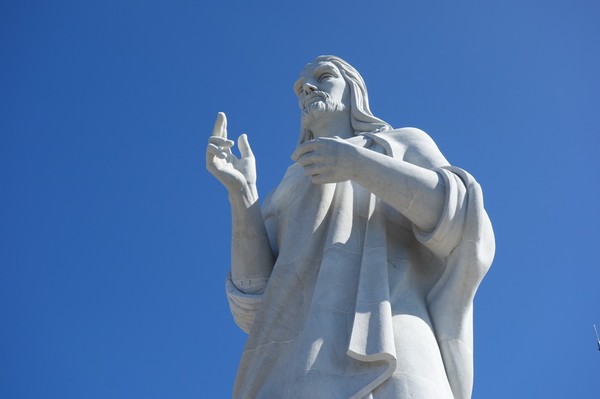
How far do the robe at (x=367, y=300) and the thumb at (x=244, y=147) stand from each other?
781 millimetres

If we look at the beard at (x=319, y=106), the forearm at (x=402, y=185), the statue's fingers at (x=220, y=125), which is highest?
the beard at (x=319, y=106)

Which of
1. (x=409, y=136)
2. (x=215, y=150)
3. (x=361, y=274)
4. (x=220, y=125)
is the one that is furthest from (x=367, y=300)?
(x=220, y=125)

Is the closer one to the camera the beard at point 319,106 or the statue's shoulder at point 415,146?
the statue's shoulder at point 415,146

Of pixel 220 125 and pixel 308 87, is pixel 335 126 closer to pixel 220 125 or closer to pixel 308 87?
pixel 308 87

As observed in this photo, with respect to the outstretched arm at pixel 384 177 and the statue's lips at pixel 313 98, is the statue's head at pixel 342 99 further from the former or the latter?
the outstretched arm at pixel 384 177

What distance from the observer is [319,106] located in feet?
28.0

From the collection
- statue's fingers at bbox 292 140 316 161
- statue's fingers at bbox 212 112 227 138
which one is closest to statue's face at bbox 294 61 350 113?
statue's fingers at bbox 212 112 227 138

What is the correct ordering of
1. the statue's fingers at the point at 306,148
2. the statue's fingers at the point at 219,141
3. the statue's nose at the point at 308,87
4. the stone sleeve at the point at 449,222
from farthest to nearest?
the statue's nose at the point at 308,87 < the statue's fingers at the point at 219,141 < the statue's fingers at the point at 306,148 < the stone sleeve at the point at 449,222

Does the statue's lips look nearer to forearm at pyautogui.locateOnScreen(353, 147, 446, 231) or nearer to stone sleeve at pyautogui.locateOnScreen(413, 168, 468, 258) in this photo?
forearm at pyautogui.locateOnScreen(353, 147, 446, 231)

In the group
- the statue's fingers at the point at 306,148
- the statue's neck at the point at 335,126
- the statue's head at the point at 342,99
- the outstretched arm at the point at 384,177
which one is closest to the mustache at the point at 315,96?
the statue's head at the point at 342,99

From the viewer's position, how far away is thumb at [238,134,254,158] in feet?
26.7

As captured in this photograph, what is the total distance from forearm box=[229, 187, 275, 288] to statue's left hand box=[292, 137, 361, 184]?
1.14 meters

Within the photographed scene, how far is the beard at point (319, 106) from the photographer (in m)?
8.55

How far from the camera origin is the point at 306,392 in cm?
607
